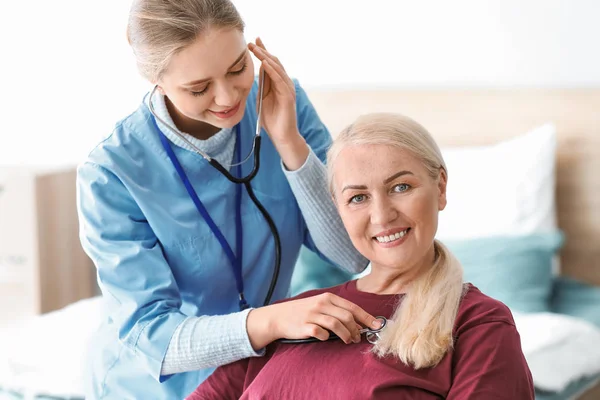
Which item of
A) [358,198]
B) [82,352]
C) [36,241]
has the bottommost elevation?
[36,241]

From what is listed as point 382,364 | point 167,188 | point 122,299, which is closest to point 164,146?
point 167,188

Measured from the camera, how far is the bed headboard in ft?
9.08

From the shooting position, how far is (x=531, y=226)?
8.80ft

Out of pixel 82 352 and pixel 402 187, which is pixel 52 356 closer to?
pixel 82 352

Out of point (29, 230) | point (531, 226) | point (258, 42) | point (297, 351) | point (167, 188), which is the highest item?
point (258, 42)

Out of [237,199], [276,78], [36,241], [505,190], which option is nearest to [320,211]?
[237,199]

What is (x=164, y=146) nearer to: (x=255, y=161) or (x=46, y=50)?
(x=255, y=161)

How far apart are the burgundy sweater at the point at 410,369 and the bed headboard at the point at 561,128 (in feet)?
4.95

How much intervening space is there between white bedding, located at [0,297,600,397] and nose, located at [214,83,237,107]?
2.78 feet

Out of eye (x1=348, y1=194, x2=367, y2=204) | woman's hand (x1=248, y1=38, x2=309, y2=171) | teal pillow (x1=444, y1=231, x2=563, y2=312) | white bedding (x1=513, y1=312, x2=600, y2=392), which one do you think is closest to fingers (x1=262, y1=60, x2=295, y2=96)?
woman's hand (x1=248, y1=38, x2=309, y2=171)

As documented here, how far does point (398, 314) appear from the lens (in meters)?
1.42

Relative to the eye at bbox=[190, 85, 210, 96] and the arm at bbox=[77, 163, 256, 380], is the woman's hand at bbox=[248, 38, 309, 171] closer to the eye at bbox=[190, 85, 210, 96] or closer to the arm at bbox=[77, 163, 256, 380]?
the eye at bbox=[190, 85, 210, 96]

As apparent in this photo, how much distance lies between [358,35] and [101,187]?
1.80 m

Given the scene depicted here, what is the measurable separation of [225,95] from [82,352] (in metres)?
1.05
